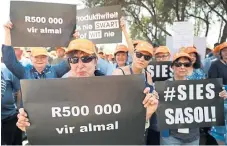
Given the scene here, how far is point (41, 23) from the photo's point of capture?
448cm

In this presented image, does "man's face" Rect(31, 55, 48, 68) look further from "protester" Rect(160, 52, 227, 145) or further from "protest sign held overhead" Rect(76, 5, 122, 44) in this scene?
"protester" Rect(160, 52, 227, 145)

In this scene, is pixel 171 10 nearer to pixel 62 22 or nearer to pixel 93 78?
pixel 62 22

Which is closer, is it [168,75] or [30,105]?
[30,105]

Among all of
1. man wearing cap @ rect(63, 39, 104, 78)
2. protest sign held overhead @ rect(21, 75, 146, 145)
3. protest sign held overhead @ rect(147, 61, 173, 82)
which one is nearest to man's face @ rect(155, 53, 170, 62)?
protest sign held overhead @ rect(147, 61, 173, 82)

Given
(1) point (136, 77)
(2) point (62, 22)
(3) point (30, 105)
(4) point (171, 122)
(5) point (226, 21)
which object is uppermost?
(5) point (226, 21)

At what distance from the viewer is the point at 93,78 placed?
8.56 ft

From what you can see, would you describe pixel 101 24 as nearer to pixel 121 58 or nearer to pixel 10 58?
pixel 121 58

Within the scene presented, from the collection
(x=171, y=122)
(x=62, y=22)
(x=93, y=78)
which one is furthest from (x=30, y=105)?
(x=62, y=22)

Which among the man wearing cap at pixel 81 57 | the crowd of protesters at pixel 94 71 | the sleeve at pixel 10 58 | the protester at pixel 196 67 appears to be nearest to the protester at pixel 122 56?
the crowd of protesters at pixel 94 71

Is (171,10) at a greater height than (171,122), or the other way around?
(171,10)

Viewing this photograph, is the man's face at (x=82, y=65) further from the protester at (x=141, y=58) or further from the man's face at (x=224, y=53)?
the man's face at (x=224, y=53)

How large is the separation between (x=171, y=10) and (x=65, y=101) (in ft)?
77.8

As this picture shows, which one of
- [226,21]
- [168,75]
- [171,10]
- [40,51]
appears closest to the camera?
[40,51]

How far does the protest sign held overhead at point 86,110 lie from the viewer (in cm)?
255
